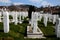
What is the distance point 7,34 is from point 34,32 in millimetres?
2146

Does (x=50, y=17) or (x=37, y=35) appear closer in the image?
(x=37, y=35)

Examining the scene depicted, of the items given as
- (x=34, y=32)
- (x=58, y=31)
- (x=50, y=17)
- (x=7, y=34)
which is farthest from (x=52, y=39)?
(x=50, y=17)

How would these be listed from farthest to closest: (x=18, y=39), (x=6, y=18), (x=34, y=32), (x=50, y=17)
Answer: (x=50, y=17), (x=34, y=32), (x=6, y=18), (x=18, y=39)

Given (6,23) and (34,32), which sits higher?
(6,23)

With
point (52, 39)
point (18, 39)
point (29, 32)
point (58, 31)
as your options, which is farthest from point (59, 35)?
point (18, 39)

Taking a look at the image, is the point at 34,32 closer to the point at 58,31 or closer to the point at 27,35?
the point at 27,35

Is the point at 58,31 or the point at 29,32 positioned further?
the point at 29,32

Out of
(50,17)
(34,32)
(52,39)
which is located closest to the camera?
(52,39)

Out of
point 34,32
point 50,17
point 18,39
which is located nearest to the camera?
point 18,39

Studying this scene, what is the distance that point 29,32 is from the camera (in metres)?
11.6

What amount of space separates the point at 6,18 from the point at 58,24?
346cm

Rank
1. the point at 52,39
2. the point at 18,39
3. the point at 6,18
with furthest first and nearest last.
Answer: the point at 6,18
the point at 52,39
the point at 18,39

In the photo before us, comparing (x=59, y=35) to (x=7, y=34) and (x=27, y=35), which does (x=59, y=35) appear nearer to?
(x=27, y=35)

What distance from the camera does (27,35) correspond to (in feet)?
36.7
